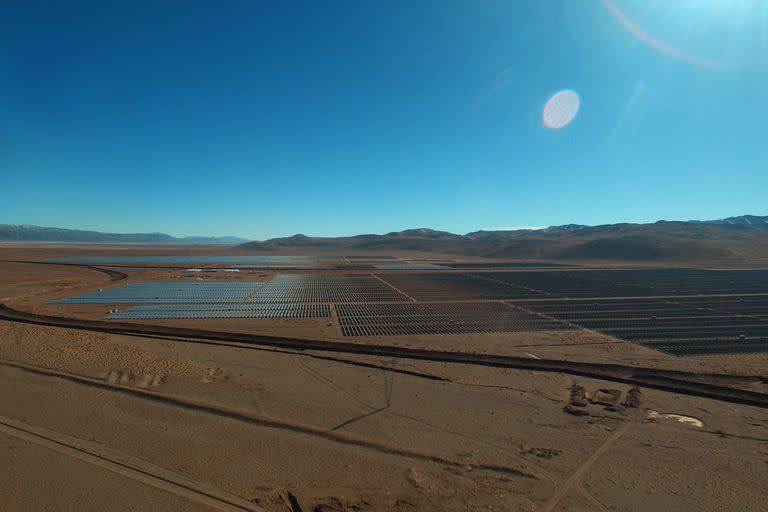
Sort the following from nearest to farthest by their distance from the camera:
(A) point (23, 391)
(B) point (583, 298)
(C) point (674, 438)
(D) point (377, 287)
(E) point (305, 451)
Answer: (E) point (305, 451) → (C) point (674, 438) → (A) point (23, 391) → (B) point (583, 298) → (D) point (377, 287)

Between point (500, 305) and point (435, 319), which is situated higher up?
point (500, 305)

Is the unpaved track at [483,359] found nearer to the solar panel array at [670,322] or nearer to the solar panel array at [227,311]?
the solar panel array at [227,311]

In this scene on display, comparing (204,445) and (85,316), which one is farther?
(85,316)

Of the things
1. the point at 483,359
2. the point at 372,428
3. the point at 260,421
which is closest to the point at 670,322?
the point at 483,359

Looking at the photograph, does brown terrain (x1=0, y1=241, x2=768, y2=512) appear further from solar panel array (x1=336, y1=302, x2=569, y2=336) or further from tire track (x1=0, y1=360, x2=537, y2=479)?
solar panel array (x1=336, y1=302, x2=569, y2=336)

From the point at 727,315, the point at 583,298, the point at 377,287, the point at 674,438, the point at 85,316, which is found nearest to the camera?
the point at 674,438

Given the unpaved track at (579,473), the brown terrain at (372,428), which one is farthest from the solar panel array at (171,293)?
the unpaved track at (579,473)

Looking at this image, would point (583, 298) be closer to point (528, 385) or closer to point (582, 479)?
point (528, 385)

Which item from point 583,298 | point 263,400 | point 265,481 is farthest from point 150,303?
point 583,298

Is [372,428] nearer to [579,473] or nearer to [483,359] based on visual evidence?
[579,473]
